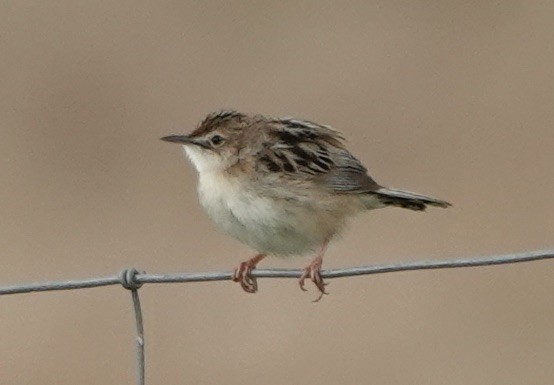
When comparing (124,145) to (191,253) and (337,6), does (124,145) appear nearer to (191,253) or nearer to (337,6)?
(191,253)

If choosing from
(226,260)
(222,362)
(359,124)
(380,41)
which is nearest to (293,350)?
(222,362)

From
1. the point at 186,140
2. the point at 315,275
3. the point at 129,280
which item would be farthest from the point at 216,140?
the point at 129,280

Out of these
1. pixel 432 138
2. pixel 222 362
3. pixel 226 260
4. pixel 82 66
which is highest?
pixel 82 66

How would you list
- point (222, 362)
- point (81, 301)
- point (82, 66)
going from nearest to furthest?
1. point (222, 362)
2. point (81, 301)
3. point (82, 66)

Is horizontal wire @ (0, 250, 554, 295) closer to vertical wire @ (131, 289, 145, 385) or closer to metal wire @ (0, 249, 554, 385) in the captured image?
metal wire @ (0, 249, 554, 385)

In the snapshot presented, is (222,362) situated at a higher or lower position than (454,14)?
lower

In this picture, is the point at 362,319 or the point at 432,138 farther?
the point at 432,138
